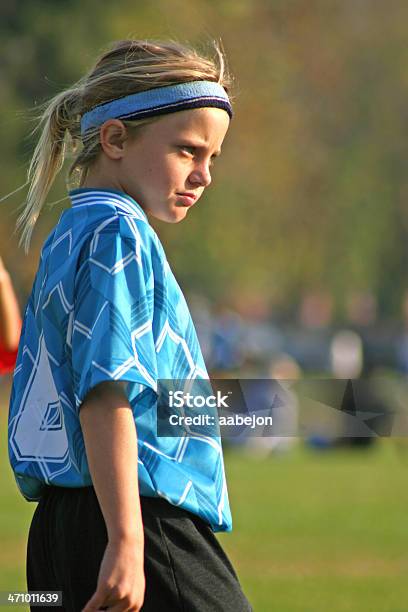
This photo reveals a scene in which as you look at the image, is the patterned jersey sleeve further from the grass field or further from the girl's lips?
the grass field

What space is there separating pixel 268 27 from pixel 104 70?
1719 inches

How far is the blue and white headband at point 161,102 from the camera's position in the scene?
273 cm

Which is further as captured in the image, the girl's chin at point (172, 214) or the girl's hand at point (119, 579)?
the girl's chin at point (172, 214)

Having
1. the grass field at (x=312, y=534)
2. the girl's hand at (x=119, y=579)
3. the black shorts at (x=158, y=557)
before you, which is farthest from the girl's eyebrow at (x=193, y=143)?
the grass field at (x=312, y=534)

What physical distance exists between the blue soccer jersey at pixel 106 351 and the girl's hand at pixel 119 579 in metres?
0.20

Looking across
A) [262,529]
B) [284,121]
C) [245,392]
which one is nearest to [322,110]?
[284,121]

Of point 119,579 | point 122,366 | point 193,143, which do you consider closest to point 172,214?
point 193,143

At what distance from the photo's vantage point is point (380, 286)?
51.1 m

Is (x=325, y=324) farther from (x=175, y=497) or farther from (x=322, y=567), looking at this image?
(x=175, y=497)

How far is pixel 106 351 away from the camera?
2.49 m

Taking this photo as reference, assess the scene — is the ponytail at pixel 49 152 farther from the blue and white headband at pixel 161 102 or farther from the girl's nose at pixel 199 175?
the girl's nose at pixel 199 175

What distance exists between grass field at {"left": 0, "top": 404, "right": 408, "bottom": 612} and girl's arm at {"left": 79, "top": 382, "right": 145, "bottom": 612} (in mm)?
3618

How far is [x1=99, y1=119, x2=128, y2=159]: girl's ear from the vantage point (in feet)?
9.02

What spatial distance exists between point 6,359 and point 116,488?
184 centimetres
